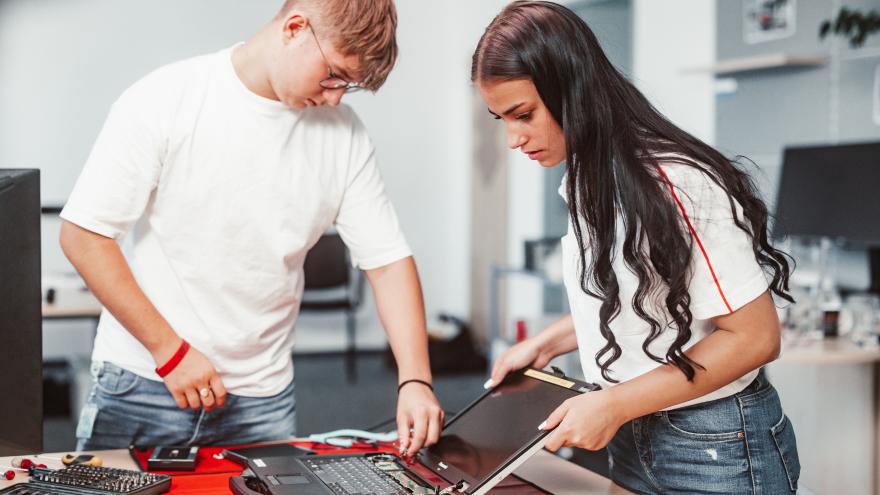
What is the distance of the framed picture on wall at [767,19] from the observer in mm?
3734

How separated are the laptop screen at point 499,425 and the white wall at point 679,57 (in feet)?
9.61

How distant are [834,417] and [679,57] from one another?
2.11m

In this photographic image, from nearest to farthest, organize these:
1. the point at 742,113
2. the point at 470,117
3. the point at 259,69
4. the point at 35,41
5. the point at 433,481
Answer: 1. the point at 433,481
2. the point at 259,69
3. the point at 742,113
4. the point at 35,41
5. the point at 470,117

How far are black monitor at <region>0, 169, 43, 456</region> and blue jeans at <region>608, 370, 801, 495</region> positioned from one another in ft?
2.72

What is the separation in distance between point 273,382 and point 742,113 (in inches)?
119

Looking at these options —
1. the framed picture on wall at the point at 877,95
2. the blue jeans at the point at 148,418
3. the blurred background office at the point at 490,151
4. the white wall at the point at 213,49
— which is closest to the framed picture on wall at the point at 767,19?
the blurred background office at the point at 490,151

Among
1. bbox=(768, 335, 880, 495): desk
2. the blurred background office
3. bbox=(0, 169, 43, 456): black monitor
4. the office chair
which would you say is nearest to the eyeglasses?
bbox=(0, 169, 43, 456): black monitor

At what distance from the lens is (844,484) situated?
2.83m

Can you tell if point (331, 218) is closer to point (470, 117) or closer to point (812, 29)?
point (812, 29)

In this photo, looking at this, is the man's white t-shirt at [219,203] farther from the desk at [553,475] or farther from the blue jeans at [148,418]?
the desk at [553,475]

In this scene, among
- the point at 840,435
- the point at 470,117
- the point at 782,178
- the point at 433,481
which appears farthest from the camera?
the point at 470,117

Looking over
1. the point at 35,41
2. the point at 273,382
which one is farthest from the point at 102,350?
the point at 35,41

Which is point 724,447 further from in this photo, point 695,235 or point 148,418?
point 148,418

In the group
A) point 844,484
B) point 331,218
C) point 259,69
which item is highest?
point 259,69
